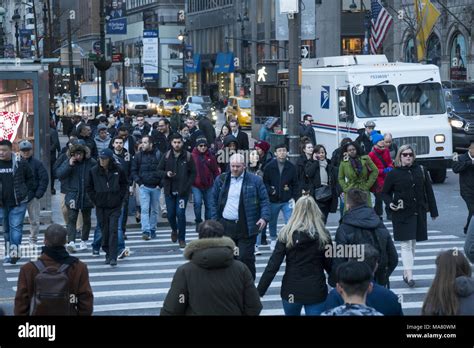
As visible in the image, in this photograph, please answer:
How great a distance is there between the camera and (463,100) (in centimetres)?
3722

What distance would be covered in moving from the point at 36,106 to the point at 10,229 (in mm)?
5050

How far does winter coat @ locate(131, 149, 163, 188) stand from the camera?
61.4ft

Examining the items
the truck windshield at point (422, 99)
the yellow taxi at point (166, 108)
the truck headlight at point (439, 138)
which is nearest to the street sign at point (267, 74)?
the truck windshield at point (422, 99)

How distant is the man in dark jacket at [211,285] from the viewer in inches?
307

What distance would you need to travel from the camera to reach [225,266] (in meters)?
7.86

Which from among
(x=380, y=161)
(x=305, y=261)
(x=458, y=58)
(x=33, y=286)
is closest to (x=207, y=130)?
(x=380, y=161)

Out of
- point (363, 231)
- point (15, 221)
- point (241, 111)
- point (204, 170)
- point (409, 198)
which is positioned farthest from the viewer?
point (241, 111)

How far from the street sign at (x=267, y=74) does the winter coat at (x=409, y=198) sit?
8507 millimetres

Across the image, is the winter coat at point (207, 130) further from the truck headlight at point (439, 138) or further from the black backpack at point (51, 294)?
the black backpack at point (51, 294)

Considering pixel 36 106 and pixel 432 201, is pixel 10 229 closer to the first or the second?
pixel 36 106

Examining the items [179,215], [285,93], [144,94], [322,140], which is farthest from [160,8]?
[179,215]

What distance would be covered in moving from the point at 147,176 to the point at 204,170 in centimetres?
102

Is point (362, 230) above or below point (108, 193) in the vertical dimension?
above

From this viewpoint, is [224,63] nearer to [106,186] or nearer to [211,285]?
[106,186]
